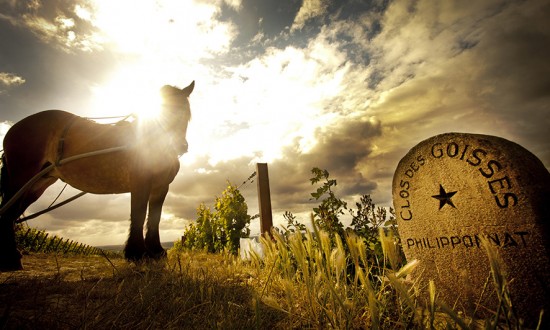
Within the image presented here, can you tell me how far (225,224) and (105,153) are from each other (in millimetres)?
3358

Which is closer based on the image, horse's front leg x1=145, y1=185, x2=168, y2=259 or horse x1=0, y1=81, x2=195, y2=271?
horse x1=0, y1=81, x2=195, y2=271

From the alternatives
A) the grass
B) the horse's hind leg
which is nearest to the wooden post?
the grass

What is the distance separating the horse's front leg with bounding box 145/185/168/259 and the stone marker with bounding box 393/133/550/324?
4.08 m

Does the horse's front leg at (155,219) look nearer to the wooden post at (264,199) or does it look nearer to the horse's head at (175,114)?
the horse's head at (175,114)

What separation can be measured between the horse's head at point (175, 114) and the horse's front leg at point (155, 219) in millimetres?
1017

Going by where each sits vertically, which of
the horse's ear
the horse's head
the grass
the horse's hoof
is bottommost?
the grass

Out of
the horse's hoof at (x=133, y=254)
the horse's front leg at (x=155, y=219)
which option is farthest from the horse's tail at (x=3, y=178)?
the horse's hoof at (x=133, y=254)

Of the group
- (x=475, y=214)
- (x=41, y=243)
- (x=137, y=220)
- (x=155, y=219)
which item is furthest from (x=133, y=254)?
(x=41, y=243)

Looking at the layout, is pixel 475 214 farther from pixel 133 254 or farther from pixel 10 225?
pixel 10 225

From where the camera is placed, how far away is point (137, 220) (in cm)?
385

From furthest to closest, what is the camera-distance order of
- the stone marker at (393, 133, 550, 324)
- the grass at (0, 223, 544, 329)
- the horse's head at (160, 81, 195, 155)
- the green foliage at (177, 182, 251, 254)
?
the green foliage at (177, 182, 251, 254), the horse's head at (160, 81, 195, 155), the stone marker at (393, 133, 550, 324), the grass at (0, 223, 544, 329)

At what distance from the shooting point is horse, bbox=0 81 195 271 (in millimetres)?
4059

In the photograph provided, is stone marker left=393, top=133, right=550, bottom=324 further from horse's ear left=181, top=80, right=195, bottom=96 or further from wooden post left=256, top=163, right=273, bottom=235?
horse's ear left=181, top=80, right=195, bottom=96

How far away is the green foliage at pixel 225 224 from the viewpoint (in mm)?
6513
